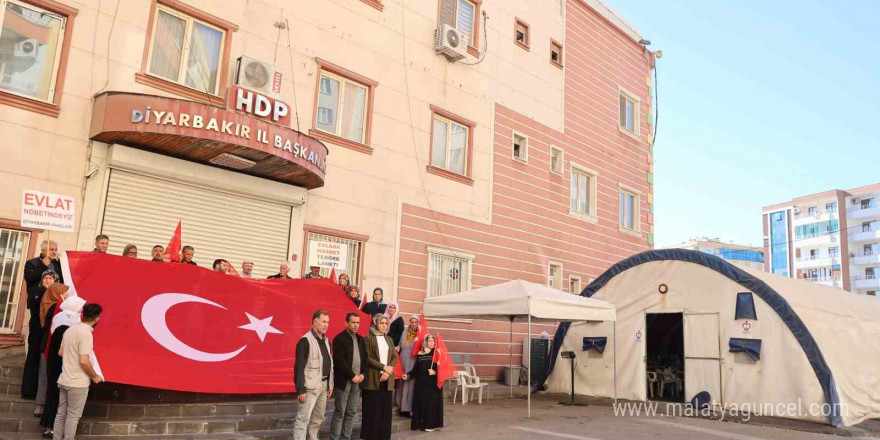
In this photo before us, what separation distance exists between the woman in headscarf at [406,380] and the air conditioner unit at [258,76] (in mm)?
5726

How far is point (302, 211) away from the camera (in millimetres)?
13992

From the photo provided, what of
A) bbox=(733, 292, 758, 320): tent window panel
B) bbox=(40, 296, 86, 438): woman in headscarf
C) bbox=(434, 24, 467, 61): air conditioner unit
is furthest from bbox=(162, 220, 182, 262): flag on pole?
bbox=(733, 292, 758, 320): tent window panel

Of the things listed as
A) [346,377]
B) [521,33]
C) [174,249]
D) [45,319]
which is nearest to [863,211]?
[521,33]

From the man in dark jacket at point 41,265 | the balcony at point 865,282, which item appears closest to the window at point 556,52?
the man in dark jacket at point 41,265

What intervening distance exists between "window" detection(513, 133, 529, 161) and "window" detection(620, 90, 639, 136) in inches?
261

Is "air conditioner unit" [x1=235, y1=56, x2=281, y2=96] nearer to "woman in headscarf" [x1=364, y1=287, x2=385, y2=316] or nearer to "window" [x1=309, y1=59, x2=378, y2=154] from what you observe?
"window" [x1=309, y1=59, x2=378, y2=154]

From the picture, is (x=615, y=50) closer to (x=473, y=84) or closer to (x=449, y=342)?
(x=473, y=84)

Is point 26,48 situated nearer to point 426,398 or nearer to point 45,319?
point 45,319

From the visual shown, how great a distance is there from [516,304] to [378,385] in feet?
14.2

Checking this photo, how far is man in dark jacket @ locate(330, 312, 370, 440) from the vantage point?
8742 millimetres

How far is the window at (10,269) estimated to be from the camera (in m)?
10.2

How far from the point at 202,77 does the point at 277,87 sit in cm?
149

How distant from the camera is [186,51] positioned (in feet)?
41.7

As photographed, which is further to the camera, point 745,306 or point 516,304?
point 745,306
